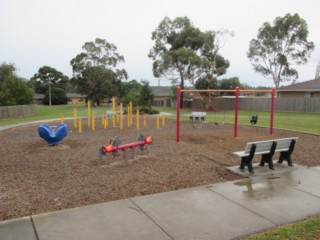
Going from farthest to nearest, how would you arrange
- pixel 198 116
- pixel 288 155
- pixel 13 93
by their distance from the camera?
1. pixel 13 93
2. pixel 198 116
3. pixel 288 155

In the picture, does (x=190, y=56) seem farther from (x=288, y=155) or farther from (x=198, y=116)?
(x=288, y=155)

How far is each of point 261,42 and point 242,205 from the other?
47.3 m

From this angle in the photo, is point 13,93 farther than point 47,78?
No

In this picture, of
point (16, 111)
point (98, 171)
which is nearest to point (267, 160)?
point (98, 171)

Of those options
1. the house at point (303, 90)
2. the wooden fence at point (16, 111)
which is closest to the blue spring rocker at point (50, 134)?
the wooden fence at point (16, 111)

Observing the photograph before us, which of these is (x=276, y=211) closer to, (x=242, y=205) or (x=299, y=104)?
(x=242, y=205)

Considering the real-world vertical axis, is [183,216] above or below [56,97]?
below

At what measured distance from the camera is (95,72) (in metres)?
63.6

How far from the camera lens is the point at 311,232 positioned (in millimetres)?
3729

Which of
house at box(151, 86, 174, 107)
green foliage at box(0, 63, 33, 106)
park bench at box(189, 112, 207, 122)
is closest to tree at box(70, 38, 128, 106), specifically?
house at box(151, 86, 174, 107)

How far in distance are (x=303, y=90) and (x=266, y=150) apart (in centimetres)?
3304

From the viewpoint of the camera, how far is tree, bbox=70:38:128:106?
63.8 metres

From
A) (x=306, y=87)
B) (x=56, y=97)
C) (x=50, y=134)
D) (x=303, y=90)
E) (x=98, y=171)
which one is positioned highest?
(x=306, y=87)

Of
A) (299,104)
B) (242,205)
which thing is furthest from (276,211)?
(299,104)
